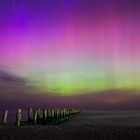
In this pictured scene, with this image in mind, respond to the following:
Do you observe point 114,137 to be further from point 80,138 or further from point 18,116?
point 18,116

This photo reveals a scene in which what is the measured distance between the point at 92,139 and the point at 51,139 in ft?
7.24

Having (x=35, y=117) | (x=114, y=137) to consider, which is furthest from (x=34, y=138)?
(x=35, y=117)

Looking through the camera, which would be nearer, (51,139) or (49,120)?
(51,139)

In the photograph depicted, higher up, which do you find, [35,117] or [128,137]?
[35,117]

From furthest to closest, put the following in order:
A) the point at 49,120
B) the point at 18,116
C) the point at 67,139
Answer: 1. the point at 49,120
2. the point at 18,116
3. the point at 67,139

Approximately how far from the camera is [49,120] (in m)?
38.9

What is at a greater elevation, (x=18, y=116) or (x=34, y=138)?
(x=18, y=116)

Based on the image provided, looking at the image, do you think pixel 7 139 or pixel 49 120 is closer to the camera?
pixel 7 139

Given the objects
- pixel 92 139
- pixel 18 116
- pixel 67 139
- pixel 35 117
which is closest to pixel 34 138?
pixel 67 139

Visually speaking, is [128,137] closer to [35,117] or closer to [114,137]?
[114,137]

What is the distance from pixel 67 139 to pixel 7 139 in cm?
324

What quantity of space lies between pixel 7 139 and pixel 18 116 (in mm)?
11255

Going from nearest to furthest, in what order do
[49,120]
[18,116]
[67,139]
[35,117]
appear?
1. [67,139]
2. [18,116]
3. [35,117]
4. [49,120]

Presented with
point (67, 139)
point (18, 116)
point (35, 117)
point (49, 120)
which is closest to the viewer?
point (67, 139)
